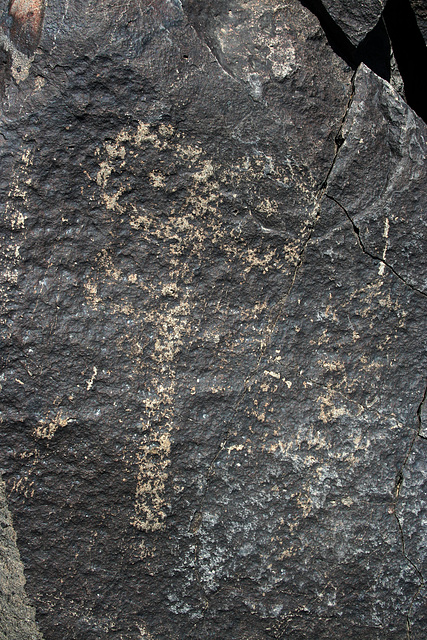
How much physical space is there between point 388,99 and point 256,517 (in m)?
0.75

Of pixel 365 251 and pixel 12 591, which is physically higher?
pixel 365 251

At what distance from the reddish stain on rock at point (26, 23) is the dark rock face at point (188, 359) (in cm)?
1

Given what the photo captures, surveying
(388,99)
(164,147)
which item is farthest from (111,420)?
(388,99)

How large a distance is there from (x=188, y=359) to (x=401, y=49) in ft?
2.63

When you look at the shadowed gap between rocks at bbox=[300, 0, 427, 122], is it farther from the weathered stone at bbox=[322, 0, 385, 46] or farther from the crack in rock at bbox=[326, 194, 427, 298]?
the crack in rock at bbox=[326, 194, 427, 298]

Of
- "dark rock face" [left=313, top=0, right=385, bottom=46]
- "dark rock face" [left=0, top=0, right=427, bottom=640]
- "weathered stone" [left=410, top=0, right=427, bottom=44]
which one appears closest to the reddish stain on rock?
"dark rock face" [left=0, top=0, right=427, bottom=640]

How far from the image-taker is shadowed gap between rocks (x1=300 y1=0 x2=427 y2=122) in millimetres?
1011

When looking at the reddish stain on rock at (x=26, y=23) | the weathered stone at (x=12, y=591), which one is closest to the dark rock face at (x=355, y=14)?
the reddish stain on rock at (x=26, y=23)

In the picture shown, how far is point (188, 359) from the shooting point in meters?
0.85

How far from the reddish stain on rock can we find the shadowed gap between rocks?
56 cm

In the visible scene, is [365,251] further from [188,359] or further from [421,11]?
[421,11]

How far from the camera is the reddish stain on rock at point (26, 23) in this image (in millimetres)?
833

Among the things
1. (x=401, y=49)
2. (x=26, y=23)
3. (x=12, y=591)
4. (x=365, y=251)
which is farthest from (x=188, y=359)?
(x=401, y=49)

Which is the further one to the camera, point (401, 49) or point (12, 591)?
point (401, 49)
